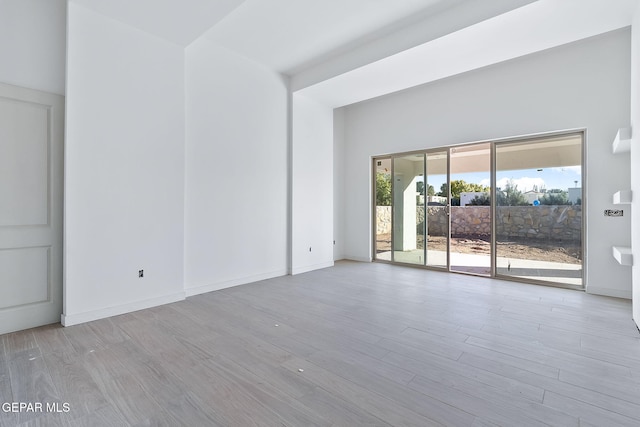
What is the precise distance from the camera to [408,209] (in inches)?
246

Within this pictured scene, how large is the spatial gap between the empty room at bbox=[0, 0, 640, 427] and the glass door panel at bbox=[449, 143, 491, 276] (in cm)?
5

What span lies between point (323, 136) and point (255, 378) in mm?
4748

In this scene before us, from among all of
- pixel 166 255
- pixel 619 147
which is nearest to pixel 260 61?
pixel 166 255

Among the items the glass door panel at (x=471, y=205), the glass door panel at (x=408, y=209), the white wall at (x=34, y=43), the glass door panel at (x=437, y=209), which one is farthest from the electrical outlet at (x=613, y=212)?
the white wall at (x=34, y=43)

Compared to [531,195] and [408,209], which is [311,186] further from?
[531,195]

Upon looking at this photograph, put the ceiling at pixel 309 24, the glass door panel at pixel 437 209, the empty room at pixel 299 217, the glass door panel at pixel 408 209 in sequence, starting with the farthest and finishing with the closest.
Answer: the glass door panel at pixel 408 209
the glass door panel at pixel 437 209
the ceiling at pixel 309 24
the empty room at pixel 299 217

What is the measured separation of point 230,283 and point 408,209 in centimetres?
383

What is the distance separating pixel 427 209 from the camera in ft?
19.3

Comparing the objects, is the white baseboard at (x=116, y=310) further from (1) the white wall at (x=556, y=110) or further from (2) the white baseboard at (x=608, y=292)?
(2) the white baseboard at (x=608, y=292)

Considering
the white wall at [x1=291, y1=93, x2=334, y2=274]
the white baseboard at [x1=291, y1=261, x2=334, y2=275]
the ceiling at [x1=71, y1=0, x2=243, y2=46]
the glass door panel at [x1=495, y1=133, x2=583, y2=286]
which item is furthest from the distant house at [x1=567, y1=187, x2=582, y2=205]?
the ceiling at [x1=71, y1=0, x2=243, y2=46]

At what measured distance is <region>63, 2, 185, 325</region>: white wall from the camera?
9.97 ft

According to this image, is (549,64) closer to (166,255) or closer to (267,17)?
(267,17)

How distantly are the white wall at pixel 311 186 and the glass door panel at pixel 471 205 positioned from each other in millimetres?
2377

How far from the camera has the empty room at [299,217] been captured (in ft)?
6.52
